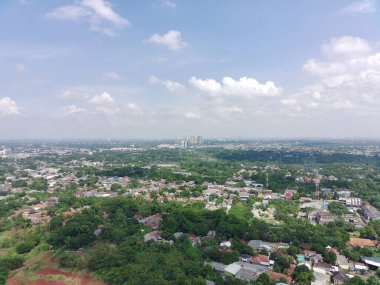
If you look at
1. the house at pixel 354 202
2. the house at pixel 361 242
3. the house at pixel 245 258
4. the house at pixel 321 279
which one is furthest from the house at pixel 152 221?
the house at pixel 354 202

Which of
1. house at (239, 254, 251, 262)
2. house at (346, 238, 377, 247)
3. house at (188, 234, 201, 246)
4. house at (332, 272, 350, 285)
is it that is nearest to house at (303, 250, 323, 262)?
house at (332, 272, 350, 285)

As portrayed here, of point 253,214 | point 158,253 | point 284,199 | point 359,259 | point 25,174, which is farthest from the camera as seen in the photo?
point 25,174

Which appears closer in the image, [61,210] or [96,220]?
[96,220]

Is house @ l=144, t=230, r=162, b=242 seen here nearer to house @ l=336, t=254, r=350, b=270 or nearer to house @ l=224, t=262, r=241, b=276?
house @ l=224, t=262, r=241, b=276

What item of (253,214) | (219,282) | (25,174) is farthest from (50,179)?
(219,282)

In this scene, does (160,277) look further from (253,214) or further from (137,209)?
(253,214)

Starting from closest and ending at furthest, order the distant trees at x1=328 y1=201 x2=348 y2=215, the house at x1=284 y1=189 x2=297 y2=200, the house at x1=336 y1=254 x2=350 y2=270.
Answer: the house at x1=336 y1=254 x2=350 y2=270 → the distant trees at x1=328 y1=201 x2=348 y2=215 → the house at x1=284 y1=189 x2=297 y2=200

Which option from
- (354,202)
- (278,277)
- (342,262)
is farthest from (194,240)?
(354,202)
